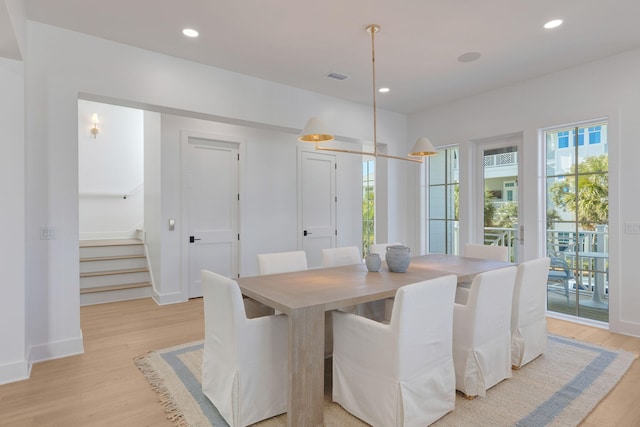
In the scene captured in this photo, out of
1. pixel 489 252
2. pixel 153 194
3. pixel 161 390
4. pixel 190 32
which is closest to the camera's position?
pixel 161 390

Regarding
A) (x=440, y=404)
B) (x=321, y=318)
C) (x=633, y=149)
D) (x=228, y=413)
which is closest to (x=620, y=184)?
(x=633, y=149)

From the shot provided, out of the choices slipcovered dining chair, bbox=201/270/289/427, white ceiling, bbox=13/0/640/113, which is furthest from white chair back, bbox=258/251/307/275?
white ceiling, bbox=13/0/640/113

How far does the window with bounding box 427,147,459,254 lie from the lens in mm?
4992

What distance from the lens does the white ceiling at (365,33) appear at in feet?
8.52

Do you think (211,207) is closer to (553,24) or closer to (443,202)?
(443,202)

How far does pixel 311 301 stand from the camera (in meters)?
1.90

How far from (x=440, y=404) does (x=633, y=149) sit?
10.6ft

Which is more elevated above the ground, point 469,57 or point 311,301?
point 469,57

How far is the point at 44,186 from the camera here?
9.36ft

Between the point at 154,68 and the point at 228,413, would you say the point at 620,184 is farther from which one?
the point at 154,68

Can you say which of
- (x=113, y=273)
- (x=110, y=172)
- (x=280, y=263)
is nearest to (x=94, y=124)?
(x=110, y=172)

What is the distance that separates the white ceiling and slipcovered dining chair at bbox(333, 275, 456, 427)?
2142mm

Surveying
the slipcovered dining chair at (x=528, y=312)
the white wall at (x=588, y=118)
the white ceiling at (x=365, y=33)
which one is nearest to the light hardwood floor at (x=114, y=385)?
the slipcovered dining chair at (x=528, y=312)

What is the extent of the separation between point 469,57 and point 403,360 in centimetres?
310
